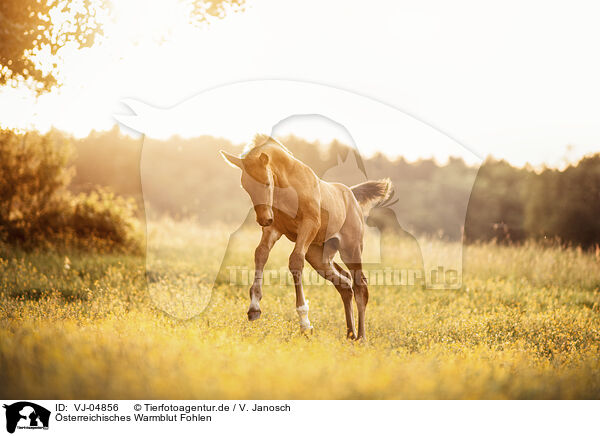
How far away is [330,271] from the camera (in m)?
6.88

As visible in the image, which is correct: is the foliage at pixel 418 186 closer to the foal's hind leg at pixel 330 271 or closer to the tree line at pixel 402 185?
the tree line at pixel 402 185

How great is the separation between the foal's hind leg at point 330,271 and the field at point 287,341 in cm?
36

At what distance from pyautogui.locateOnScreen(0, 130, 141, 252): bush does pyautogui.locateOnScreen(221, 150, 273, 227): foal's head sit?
947 centimetres

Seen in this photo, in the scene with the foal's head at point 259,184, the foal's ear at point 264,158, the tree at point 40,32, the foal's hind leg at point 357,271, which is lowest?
the foal's hind leg at point 357,271

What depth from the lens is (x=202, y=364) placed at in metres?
4.26

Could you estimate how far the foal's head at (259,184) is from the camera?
5.27 meters

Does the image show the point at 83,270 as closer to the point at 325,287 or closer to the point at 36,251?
the point at 36,251

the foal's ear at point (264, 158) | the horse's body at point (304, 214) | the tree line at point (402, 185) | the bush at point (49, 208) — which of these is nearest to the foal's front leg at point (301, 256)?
the horse's body at point (304, 214)

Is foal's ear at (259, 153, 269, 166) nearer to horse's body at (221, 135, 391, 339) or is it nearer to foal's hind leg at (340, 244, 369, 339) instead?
horse's body at (221, 135, 391, 339)
